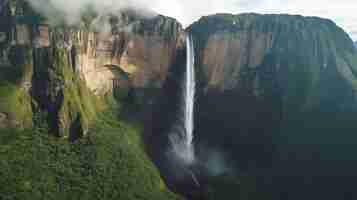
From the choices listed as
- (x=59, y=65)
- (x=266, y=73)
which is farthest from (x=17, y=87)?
(x=266, y=73)

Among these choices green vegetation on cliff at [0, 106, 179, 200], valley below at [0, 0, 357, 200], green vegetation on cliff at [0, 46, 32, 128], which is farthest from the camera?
valley below at [0, 0, 357, 200]

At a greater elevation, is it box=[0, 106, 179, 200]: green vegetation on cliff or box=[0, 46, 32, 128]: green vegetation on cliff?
box=[0, 46, 32, 128]: green vegetation on cliff

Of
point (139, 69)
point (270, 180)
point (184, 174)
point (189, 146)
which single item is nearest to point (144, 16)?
point (139, 69)

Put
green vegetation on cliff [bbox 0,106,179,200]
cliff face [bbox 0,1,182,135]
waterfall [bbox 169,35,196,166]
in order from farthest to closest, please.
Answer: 1. waterfall [bbox 169,35,196,166]
2. cliff face [bbox 0,1,182,135]
3. green vegetation on cliff [bbox 0,106,179,200]

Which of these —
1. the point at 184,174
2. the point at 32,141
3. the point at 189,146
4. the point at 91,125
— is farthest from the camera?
the point at 189,146

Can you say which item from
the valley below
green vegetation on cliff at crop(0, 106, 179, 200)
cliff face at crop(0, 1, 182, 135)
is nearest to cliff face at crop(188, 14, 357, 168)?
the valley below

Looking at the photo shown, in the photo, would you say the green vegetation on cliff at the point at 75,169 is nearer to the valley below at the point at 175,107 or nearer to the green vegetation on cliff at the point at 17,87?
the valley below at the point at 175,107

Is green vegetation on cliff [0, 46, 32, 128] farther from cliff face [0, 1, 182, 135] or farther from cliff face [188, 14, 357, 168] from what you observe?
cliff face [188, 14, 357, 168]

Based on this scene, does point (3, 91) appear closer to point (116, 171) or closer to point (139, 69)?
point (116, 171)
